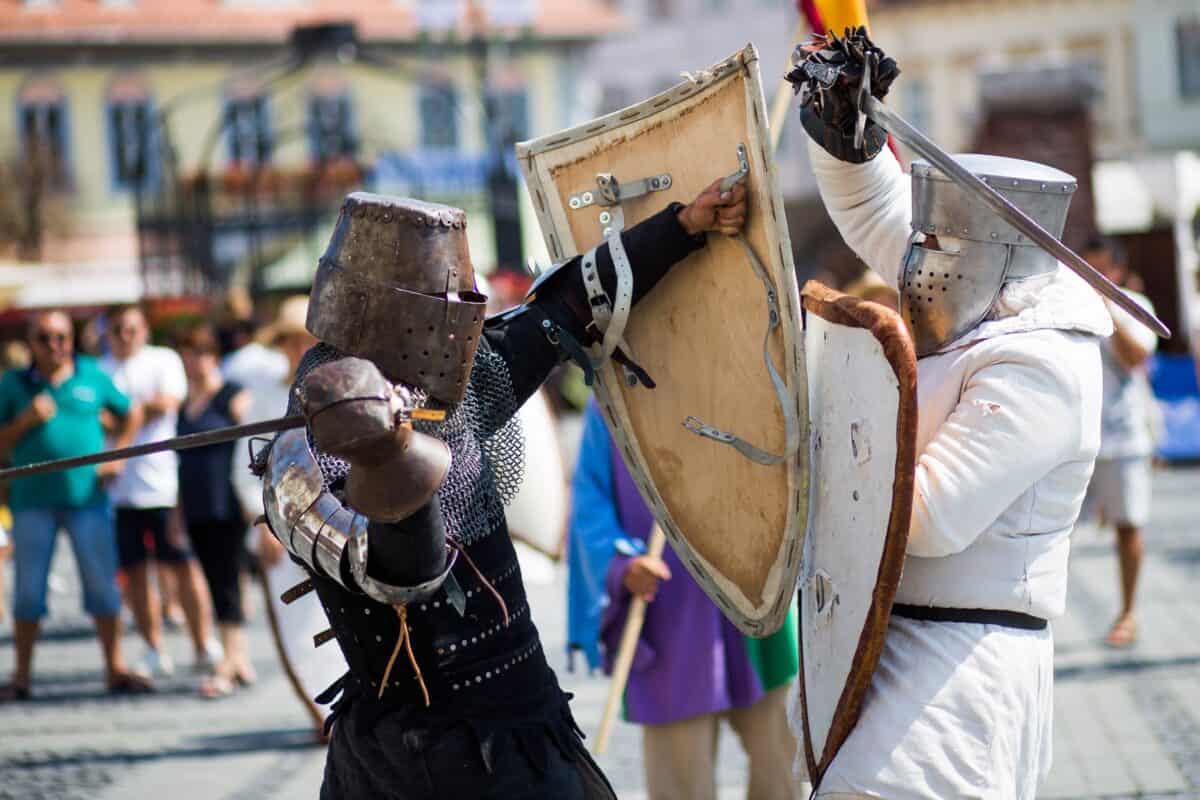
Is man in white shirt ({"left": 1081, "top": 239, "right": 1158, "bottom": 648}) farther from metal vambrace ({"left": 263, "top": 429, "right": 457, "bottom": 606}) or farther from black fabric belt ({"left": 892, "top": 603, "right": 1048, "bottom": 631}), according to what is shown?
metal vambrace ({"left": 263, "top": 429, "right": 457, "bottom": 606})

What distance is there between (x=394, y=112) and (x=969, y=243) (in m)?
35.3

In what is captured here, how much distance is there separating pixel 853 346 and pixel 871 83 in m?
0.49

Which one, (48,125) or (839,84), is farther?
(48,125)

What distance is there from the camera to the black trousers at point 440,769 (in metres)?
2.93

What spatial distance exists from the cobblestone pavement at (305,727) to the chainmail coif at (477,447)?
8.13 feet

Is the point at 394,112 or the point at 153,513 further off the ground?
the point at 394,112

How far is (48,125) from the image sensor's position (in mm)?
34438

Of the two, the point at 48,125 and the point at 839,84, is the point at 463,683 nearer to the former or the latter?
the point at 839,84

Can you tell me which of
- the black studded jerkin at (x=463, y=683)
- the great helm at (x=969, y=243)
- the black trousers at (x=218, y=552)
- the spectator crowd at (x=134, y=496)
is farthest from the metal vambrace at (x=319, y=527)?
→ the black trousers at (x=218, y=552)

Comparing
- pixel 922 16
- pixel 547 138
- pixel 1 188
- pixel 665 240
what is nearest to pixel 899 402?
pixel 665 240

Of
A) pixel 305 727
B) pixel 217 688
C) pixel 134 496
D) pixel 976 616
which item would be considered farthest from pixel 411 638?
pixel 134 496

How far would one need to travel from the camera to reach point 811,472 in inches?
130

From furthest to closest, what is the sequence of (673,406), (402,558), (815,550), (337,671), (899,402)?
(337,671)
(673,406)
(815,550)
(899,402)
(402,558)

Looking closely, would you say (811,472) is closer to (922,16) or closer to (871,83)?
(871,83)
